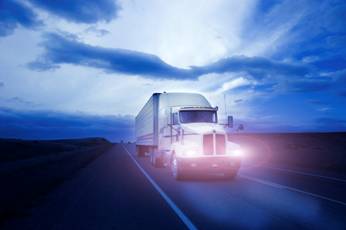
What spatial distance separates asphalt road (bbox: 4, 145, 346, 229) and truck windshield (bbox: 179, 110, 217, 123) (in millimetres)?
3440

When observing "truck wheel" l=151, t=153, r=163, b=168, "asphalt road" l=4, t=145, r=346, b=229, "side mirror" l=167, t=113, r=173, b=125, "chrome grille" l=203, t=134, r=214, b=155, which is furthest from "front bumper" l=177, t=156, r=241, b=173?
"truck wheel" l=151, t=153, r=163, b=168

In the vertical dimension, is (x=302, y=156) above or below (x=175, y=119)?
below

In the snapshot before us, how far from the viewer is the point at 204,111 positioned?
56.2ft

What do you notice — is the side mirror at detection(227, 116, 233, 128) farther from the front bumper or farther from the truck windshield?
the front bumper

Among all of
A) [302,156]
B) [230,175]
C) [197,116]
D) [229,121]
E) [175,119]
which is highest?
[197,116]

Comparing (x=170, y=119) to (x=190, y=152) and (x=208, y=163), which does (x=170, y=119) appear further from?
(x=208, y=163)

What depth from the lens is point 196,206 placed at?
9234mm

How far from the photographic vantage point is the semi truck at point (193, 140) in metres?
14.7

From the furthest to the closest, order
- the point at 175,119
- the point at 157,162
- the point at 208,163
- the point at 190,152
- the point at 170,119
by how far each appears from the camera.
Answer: the point at 157,162, the point at 170,119, the point at 175,119, the point at 190,152, the point at 208,163

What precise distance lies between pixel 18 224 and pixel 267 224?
499 cm

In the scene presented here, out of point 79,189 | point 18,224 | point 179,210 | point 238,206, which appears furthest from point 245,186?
point 18,224

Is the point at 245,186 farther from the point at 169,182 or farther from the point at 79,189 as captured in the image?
the point at 79,189

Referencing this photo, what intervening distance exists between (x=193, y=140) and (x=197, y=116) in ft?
6.62

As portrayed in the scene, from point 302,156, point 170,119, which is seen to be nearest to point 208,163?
point 170,119
